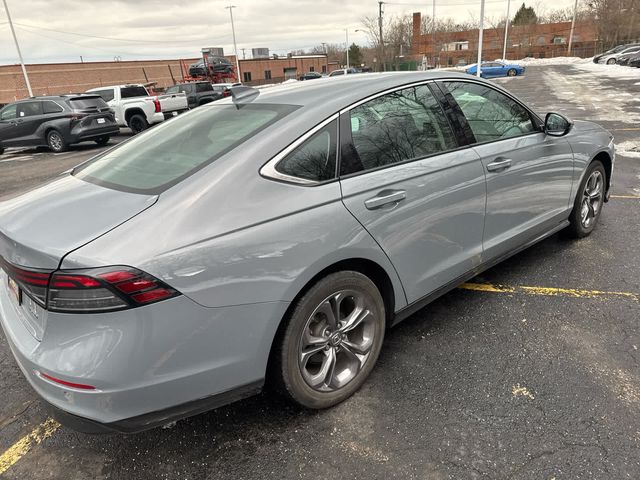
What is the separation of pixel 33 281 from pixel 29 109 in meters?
14.7

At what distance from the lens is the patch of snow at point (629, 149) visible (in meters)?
8.32

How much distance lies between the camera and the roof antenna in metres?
2.80

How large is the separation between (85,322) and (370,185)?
4.78ft

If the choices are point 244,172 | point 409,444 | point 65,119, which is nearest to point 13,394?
point 244,172

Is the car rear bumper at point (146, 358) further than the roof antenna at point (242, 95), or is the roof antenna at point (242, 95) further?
the roof antenna at point (242, 95)

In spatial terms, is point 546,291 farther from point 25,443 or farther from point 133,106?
point 133,106

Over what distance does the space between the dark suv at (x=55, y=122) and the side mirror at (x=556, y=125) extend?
13292 mm

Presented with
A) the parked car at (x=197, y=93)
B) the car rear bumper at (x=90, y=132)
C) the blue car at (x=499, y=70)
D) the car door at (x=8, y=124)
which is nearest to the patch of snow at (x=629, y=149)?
the car rear bumper at (x=90, y=132)

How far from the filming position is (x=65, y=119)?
44.1ft

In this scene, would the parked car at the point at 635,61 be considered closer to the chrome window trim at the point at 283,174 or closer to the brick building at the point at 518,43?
the brick building at the point at 518,43

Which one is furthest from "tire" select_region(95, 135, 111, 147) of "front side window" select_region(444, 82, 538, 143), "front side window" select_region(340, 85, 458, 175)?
"front side window" select_region(340, 85, 458, 175)

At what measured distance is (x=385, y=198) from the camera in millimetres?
2434

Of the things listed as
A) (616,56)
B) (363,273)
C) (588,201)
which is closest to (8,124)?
(363,273)

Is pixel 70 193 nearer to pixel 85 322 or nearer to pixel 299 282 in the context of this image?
pixel 85 322
